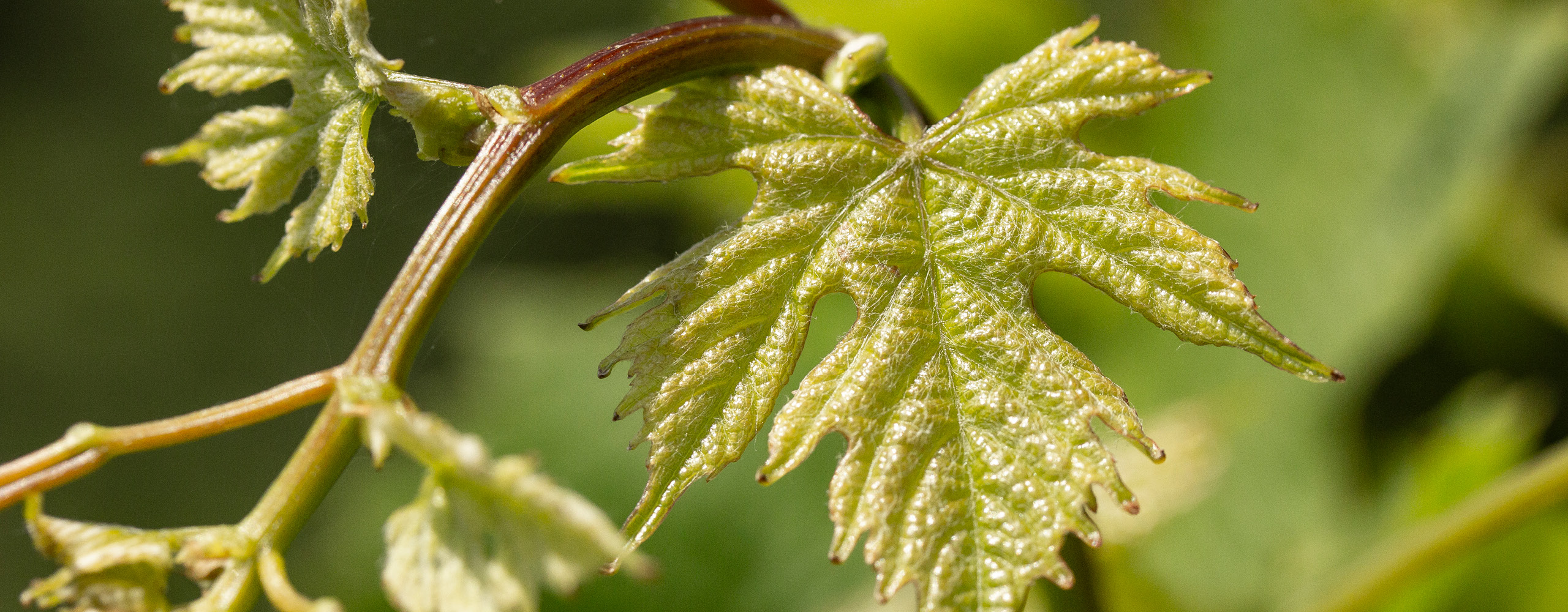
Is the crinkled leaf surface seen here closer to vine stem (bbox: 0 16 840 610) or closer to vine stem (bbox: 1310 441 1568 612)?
vine stem (bbox: 0 16 840 610)

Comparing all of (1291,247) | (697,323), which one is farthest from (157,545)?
(1291,247)

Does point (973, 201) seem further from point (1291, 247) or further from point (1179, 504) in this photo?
point (1291, 247)

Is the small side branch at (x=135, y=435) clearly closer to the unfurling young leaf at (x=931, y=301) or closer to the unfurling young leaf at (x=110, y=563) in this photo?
the unfurling young leaf at (x=110, y=563)

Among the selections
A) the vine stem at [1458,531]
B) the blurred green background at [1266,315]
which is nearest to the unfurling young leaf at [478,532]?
the blurred green background at [1266,315]

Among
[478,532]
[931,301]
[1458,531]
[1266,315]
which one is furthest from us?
[1266,315]

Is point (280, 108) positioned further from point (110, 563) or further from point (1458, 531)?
point (1458, 531)

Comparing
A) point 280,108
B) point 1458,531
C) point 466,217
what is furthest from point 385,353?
point 1458,531
